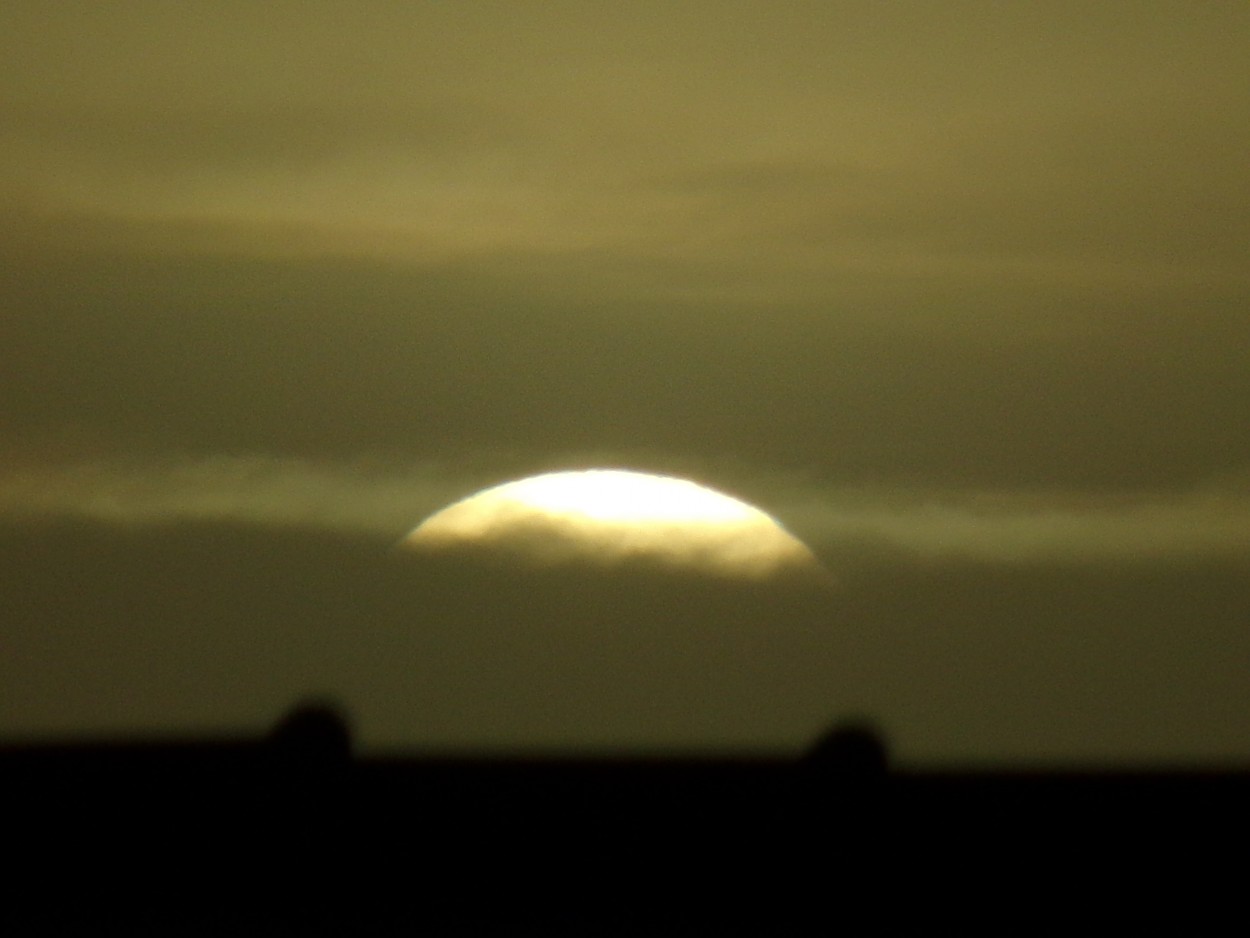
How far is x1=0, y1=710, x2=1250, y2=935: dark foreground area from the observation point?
18766 millimetres

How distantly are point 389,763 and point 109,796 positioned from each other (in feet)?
8.87

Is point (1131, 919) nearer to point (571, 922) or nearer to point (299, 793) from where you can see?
point (571, 922)

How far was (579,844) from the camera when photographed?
64.8 feet

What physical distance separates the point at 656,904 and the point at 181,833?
15.0ft

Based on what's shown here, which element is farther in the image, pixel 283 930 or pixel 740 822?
pixel 740 822

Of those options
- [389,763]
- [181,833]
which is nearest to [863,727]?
[389,763]

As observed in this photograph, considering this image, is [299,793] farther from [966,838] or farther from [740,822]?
[966,838]

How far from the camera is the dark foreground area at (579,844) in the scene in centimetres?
1877

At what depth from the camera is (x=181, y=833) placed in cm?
1916

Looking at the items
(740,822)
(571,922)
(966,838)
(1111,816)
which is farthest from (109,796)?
(1111,816)

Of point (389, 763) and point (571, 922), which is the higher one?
point (389, 763)

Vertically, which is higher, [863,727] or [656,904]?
[863,727]

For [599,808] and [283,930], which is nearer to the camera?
[283,930]

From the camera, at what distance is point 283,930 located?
59.9ft
